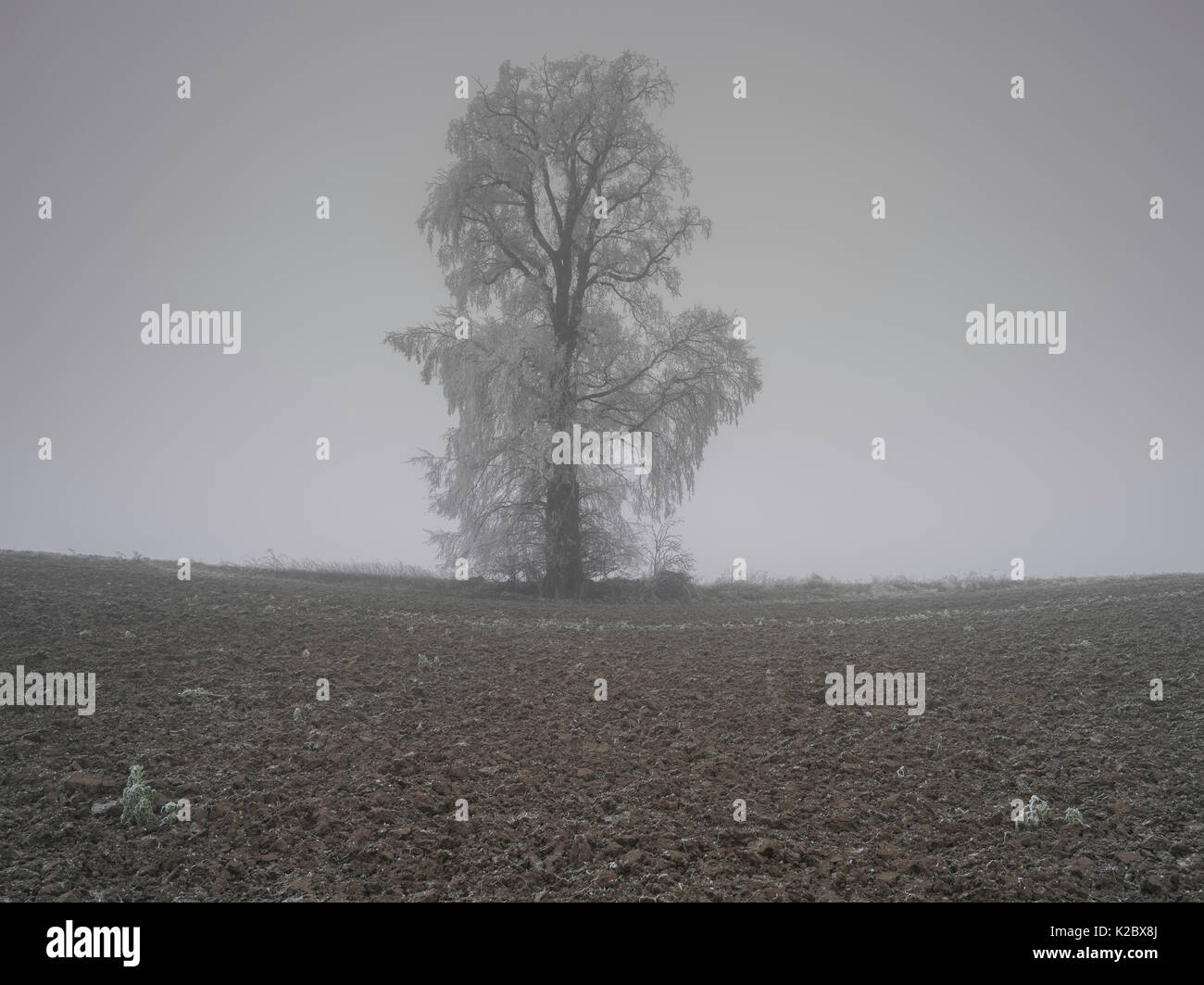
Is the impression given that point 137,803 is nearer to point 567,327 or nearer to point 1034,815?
point 1034,815

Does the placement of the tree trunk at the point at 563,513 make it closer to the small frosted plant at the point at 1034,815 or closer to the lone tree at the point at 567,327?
the lone tree at the point at 567,327

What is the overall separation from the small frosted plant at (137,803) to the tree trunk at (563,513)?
1095 cm

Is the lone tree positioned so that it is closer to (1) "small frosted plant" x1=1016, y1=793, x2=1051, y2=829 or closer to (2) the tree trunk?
(2) the tree trunk

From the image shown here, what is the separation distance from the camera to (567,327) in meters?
16.9

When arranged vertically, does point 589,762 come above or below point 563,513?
below

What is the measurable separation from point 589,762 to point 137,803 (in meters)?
2.82

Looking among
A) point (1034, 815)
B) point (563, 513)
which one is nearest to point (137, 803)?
point (1034, 815)

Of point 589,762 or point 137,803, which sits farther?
point 589,762

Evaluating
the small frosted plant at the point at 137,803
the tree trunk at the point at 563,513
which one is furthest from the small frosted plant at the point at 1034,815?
the tree trunk at the point at 563,513

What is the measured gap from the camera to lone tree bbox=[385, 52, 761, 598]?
1623cm

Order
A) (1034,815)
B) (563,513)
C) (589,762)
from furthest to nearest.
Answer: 1. (563,513)
2. (589,762)
3. (1034,815)

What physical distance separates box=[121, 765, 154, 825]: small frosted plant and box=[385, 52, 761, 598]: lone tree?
11.3 metres

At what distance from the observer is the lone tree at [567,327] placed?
53.3ft
